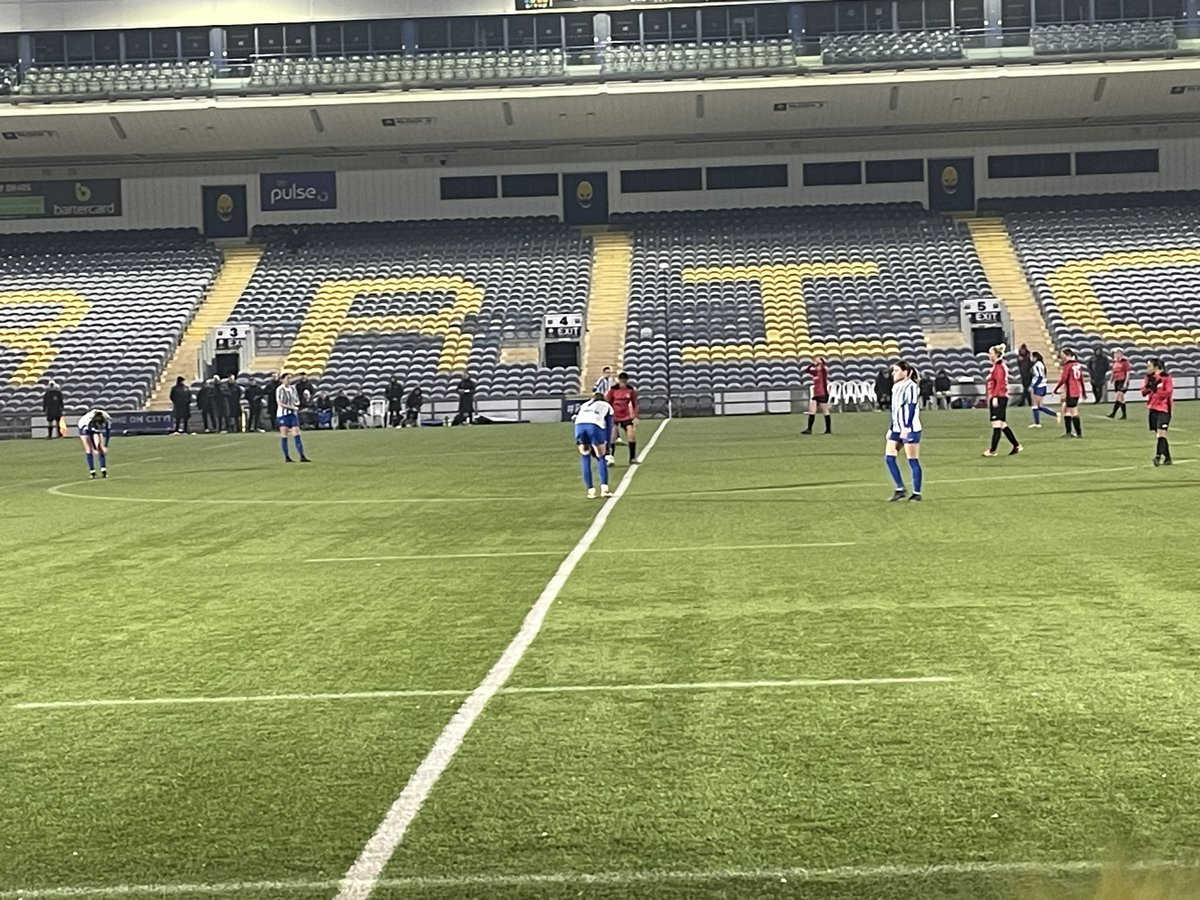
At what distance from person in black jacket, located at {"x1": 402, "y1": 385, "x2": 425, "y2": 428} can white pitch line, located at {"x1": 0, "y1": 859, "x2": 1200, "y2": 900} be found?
43173mm

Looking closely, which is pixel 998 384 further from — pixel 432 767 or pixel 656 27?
pixel 656 27

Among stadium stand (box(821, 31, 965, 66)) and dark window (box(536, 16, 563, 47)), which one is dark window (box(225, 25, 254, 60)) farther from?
stadium stand (box(821, 31, 965, 66))

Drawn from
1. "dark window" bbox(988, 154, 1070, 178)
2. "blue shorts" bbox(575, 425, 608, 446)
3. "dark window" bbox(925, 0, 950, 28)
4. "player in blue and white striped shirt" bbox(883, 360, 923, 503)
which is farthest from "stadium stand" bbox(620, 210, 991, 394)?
"player in blue and white striped shirt" bbox(883, 360, 923, 503)

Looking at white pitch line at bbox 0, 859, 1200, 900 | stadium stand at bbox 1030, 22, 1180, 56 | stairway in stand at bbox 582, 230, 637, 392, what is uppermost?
stadium stand at bbox 1030, 22, 1180, 56

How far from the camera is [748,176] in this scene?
65188 millimetres

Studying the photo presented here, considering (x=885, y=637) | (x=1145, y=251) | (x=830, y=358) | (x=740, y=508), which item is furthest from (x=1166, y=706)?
(x=1145, y=251)

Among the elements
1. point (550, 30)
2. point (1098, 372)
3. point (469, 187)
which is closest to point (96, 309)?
point (469, 187)

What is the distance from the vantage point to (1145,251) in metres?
58.5

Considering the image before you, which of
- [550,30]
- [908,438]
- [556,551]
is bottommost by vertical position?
[556,551]

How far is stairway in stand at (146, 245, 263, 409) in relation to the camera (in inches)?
2125

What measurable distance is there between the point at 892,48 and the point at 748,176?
29.4ft

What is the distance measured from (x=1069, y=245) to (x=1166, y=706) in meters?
55.1

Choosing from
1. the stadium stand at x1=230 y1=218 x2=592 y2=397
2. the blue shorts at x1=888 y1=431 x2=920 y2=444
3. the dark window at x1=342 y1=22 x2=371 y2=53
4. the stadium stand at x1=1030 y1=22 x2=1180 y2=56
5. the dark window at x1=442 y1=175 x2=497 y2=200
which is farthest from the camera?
the dark window at x1=442 y1=175 x2=497 y2=200

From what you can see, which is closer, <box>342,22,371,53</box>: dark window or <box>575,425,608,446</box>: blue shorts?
<box>575,425,608,446</box>: blue shorts
